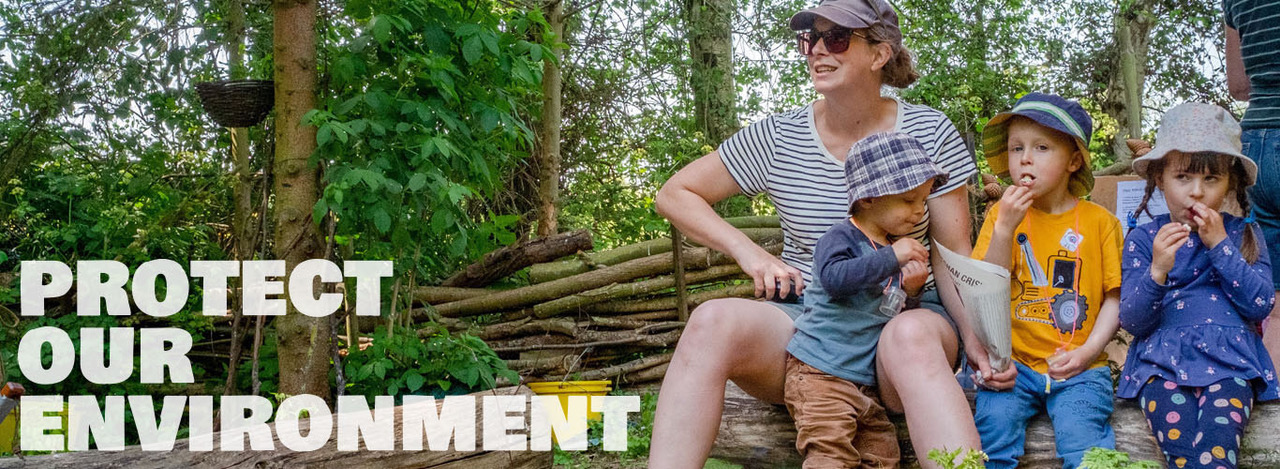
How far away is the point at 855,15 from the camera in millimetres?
2592

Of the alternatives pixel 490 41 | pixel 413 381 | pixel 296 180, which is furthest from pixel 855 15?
pixel 296 180

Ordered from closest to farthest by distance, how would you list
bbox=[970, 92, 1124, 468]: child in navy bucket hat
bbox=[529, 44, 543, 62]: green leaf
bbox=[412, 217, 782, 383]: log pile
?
bbox=[970, 92, 1124, 468]: child in navy bucket hat → bbox=[529, 44, 543, 62]: green leaf → bbox=[412, 217, 782, 383]: log pile

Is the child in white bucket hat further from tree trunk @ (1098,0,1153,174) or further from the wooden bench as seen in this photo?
tree trunk @ (1098,0,1153,174)

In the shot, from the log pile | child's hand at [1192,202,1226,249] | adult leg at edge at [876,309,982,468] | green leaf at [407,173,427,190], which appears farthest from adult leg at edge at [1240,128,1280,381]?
the log pile

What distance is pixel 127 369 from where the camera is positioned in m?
5.12

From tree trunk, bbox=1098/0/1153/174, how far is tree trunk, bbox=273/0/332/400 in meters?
8.16

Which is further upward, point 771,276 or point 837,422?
point 771,276

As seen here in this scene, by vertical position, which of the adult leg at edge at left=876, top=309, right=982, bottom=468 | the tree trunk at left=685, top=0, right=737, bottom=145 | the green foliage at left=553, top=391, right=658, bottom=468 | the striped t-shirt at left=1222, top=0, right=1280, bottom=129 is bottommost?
the green foliage at left=553, top=391, right=658, bottom=468

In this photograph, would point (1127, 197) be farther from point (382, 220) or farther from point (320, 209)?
point (320, 209)

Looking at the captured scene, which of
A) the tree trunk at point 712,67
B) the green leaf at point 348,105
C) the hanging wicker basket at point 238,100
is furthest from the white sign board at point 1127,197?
the tree trunk at point 712,67

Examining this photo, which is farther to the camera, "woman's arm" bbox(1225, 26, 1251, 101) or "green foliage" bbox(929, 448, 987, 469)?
"woman's arm" bbox(1225, 26, 1251, 101)

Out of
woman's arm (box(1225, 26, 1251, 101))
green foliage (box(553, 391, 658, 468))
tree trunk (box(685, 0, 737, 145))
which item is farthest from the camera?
tree trunk (box(685, 0, 737, 145))

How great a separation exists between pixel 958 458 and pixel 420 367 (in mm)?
2592

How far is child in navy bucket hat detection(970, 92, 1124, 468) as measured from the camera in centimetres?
240
